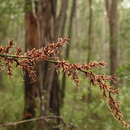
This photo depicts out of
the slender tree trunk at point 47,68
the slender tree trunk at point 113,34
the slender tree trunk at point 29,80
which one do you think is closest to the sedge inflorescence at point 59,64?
the slender tree trunk at point 47,68

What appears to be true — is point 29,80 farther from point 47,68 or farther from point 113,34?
point 113,34

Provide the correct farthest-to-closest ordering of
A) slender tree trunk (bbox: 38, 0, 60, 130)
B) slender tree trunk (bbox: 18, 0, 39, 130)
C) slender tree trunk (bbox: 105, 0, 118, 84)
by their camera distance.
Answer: slender tree trunk (bbox: 105, 0, 118, 84) < slender tree trunk (bbox: 18, 0, 39, 130) < slender tree trunk (bbox: 38, 0, 60, 130)

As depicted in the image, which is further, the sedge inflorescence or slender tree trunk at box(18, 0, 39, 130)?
slender tree trunk at box(18, 0, 39, 130)

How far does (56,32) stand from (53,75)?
30.4 inches

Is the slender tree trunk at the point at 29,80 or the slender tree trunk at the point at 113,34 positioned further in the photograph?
the slender tree trunk at the point at 113,34

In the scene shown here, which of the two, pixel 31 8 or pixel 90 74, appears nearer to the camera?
pixel 90 74

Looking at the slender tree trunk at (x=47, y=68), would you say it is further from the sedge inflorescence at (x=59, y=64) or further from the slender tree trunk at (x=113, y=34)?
the sedge inflorescence at (x=59, y=64)

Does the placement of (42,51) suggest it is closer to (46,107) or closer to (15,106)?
(46,107)

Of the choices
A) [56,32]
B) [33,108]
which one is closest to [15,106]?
[33,108]

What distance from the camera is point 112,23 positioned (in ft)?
39.1

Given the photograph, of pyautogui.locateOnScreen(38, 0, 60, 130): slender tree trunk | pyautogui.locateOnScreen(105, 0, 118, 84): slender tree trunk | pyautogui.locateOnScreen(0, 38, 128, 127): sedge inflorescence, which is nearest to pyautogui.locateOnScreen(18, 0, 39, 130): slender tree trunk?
pyautogui.locateOnScreen(38, 0, 60, 130): slender tree trunk

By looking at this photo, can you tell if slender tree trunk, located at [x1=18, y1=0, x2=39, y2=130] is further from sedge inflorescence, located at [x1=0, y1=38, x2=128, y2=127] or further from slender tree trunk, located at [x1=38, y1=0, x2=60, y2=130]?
sedge inflorescence, located at [x1=0, y1=38, x2=128, y2=127]

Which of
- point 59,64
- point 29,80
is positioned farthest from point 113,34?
point 59,64

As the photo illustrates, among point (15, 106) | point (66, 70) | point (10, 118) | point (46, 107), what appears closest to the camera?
point (66, 70)
